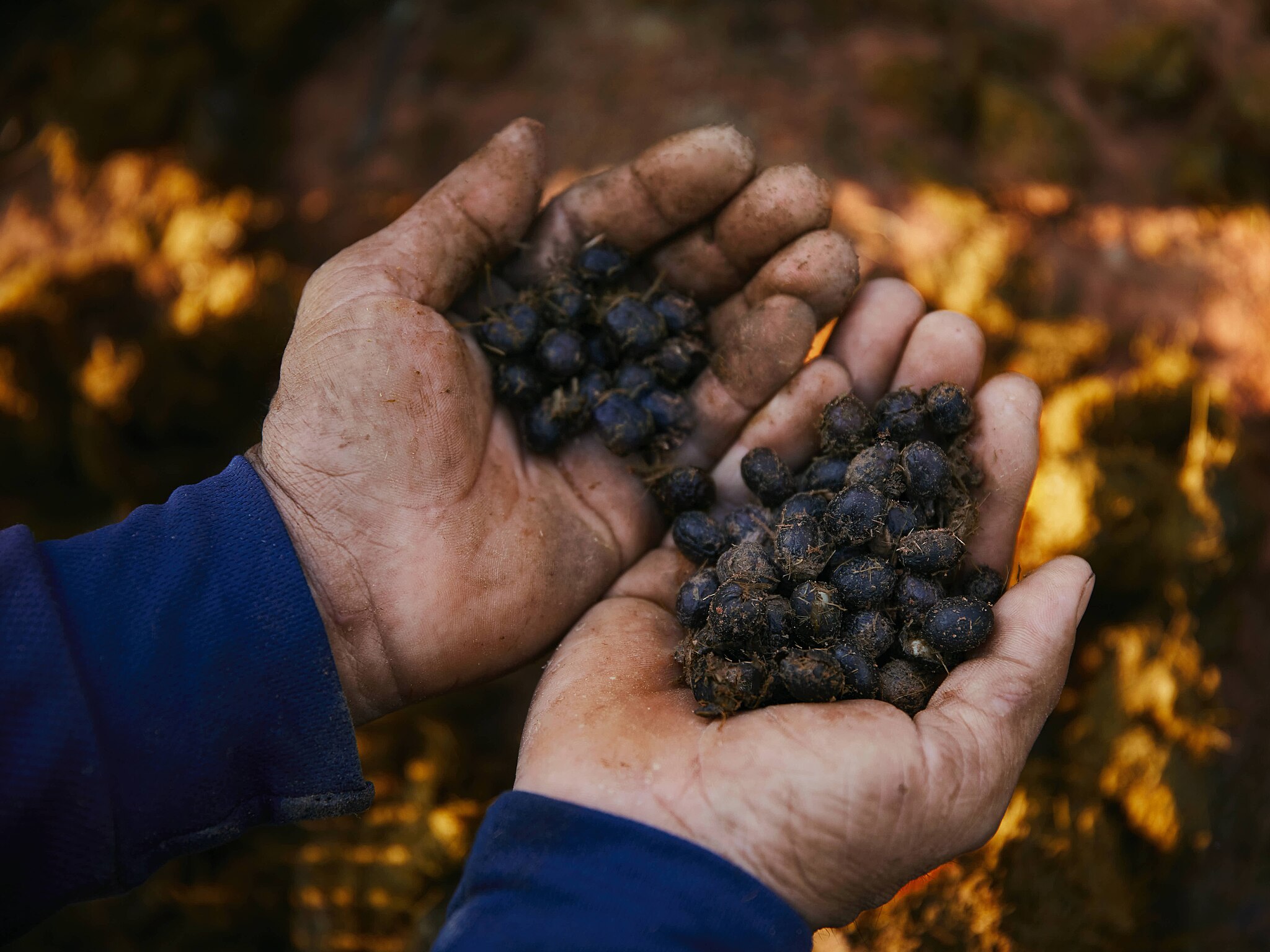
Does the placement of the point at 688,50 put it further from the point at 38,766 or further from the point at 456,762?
the point at 38,766

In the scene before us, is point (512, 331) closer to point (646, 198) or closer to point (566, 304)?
Result: point (566, 304)

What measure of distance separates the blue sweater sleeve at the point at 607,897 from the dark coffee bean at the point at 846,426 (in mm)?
1180

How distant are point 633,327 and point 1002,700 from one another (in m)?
1.43

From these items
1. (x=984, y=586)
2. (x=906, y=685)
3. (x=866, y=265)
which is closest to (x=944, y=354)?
(x=984, y=586)

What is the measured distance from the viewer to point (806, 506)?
235 centimetres

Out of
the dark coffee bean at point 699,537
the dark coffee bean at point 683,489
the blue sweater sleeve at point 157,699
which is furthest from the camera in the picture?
the dark coffee bean at point 683,489

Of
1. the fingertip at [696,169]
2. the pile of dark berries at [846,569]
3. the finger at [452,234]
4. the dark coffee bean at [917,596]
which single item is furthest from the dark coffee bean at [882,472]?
the finger at [452,234]

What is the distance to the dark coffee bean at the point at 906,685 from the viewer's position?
2018mm

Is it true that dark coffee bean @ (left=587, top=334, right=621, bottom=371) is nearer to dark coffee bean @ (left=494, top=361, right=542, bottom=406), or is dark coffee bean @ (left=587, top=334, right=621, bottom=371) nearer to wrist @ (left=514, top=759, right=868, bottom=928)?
dark coffee bean @ (left=494, top=361, right=542, bottom=406)

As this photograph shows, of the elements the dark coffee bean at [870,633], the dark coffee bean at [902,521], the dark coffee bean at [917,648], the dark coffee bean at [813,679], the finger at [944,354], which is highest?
the finger at [944,354]

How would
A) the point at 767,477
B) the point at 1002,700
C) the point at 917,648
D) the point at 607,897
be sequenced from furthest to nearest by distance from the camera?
1. the point at 767,477
2. the point at 917,648
3. the point at 1002,700
4. the point at 607,897

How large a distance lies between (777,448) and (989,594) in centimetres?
72

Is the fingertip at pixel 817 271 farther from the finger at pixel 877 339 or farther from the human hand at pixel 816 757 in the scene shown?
the human hand at pixel 816 757

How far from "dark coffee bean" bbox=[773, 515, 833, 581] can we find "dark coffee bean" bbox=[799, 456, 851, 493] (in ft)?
0.56
